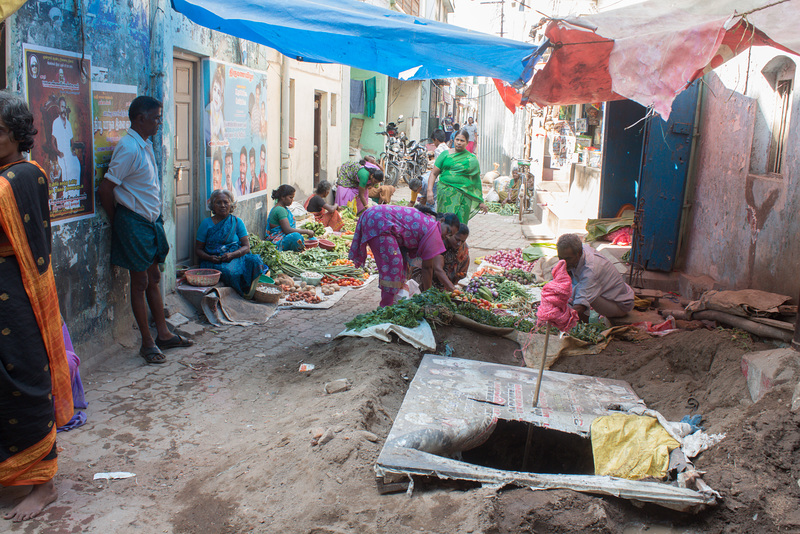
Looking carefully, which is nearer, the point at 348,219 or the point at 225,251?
the point at 225,251

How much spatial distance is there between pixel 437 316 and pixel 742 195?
11.0 ft

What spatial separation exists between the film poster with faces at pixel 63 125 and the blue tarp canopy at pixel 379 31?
1.09 meters

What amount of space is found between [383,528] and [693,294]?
5289 mm

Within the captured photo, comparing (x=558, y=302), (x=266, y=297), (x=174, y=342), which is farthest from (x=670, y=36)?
(x=266, y=297)

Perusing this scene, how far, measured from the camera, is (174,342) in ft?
18.4

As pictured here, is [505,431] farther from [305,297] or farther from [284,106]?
[284,106]

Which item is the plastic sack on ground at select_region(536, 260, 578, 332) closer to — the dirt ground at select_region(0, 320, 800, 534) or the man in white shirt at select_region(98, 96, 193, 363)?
the dirt ground at select_region(0, 320, 800, 534)

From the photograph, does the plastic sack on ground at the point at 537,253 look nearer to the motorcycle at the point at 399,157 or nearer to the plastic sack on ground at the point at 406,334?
the plastic sack on ground at the point at 406,334

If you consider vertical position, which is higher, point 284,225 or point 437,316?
point 284,225

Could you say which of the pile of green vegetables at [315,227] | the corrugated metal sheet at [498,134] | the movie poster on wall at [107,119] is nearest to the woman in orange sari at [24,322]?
the movie poster on wall at [107,119]

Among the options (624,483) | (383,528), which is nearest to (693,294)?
(624,483)

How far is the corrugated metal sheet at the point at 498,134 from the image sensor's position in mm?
29656

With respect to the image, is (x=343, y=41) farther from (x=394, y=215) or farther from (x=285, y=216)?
(x=285, y=216)

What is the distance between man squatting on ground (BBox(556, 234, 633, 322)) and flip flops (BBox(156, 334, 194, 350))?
3384 millimetres
